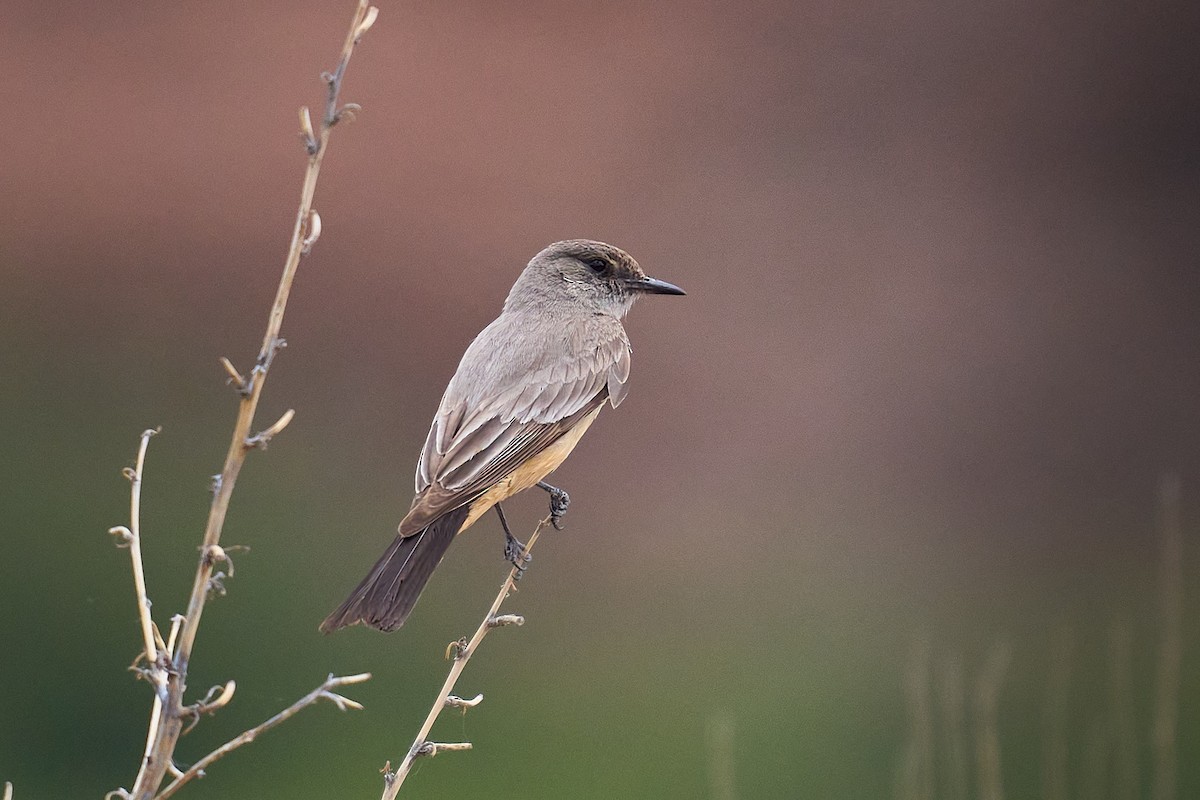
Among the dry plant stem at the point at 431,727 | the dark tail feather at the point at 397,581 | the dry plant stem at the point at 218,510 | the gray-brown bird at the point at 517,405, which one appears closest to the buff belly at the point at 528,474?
the gray-brown bird at the point at 517,405

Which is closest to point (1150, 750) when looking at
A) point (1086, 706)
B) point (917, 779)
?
point (1086, 706)

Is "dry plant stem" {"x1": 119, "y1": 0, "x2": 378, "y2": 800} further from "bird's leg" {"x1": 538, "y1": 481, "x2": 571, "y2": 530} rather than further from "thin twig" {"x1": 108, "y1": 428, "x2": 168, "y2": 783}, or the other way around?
"bird's leg" {"x1": 538, "y1": 481, "x2": 571, "y2": 530}

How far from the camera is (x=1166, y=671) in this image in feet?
11.9

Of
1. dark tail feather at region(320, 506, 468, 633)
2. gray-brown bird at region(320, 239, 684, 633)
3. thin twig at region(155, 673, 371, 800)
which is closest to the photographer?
thin twig at region(155, 673, 371, 800)

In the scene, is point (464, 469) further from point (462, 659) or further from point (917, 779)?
point (917, 779)

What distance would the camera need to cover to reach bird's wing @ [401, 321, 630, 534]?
3.26 meters

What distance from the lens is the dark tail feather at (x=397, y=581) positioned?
2.79 m

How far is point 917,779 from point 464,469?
4.62 feet

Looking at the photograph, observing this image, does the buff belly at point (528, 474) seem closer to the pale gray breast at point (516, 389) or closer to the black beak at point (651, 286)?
the pale gray breast at point (516, 389)

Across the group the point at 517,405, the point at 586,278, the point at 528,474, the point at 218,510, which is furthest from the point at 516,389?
the point at 218,510

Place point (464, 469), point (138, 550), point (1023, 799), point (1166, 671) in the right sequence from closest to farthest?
point (138, 550) → point (464, 469) → point (1166, 671) → point (1023, 799)

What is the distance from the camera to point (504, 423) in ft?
11.4

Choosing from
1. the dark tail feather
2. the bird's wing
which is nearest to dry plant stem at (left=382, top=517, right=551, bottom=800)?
the dark tail feather

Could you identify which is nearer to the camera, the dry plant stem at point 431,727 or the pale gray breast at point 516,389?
the dry plant stem at point 431,727
